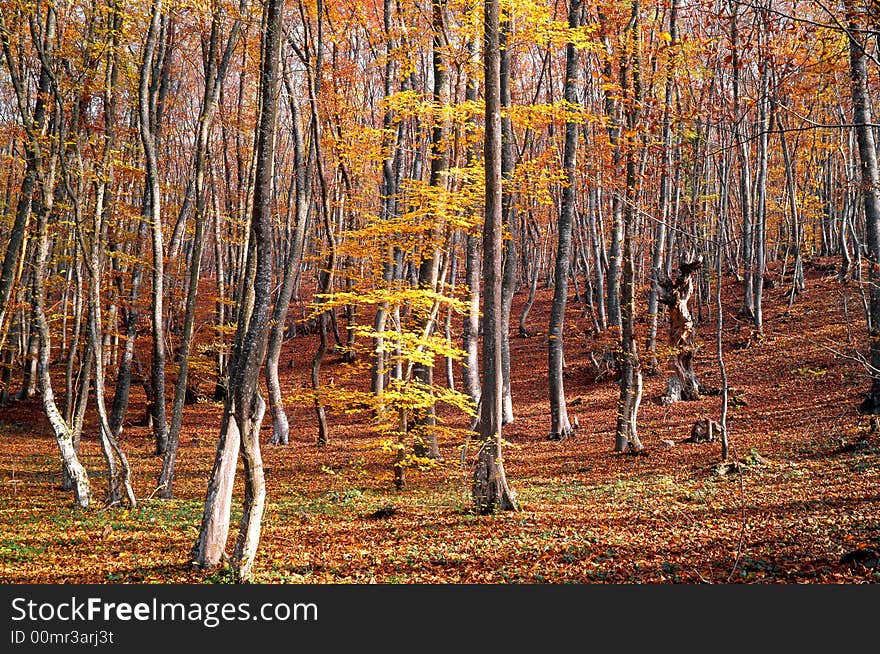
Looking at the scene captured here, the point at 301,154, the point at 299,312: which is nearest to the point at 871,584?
the point at 301,154

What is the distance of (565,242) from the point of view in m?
15.2

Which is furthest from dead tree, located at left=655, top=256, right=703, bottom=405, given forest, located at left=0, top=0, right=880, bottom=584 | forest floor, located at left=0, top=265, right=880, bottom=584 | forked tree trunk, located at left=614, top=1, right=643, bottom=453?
forest floor, located at left=0, top=265, right=880, bottom=584

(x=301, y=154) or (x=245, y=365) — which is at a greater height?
(x=301, y=154)

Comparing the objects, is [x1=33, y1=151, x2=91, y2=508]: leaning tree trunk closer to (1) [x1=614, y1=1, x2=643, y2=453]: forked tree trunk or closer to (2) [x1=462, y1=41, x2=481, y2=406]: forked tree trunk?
(2) [x1=462, y1=41, x2=481, y2=406]: forked tree trunk

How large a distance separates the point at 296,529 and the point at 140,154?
42.6 ft

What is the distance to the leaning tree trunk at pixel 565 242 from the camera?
14.0m

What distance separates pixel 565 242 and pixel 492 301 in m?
6.31

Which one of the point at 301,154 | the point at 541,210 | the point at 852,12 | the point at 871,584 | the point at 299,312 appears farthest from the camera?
the point at 299,312

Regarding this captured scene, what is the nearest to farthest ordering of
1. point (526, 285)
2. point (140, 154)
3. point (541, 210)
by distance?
1. point (140, 154)
2. point (541, 210)
3. point (526, 285)

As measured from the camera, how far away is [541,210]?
30.9 m

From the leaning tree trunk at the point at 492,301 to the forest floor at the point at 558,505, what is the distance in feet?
1.30

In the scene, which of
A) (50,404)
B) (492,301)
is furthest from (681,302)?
(50,404)

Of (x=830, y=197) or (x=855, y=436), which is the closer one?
(x=855, y=436)

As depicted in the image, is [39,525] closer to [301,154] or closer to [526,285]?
[301,154]
